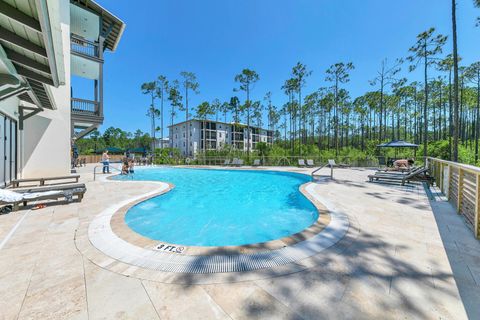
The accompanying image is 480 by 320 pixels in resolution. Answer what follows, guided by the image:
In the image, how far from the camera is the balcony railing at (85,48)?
10062 mm

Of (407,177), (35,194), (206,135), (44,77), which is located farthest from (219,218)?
(206,135)

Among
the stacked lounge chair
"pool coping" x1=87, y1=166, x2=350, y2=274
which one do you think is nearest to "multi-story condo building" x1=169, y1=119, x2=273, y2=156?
the stacked lounge chair

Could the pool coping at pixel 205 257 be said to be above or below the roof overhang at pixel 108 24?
below

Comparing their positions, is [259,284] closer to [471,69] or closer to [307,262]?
[307,262]

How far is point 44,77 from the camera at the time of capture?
441 centimetres

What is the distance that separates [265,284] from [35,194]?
A: 213 inches

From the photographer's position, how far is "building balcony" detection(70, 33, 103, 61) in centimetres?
998

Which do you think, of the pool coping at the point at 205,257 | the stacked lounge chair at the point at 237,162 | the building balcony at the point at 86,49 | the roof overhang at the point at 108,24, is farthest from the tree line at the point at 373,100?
the building balcony at the point at 86,49

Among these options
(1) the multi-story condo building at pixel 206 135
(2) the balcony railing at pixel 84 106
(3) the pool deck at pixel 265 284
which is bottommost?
(3) the pool deck at pixel 265 284

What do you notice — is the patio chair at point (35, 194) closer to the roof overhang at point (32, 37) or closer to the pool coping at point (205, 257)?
the roof overhang at point (32, 37)

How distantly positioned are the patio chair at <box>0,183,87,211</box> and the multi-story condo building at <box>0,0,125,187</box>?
83.0 inches

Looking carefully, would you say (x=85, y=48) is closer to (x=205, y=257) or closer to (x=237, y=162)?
(x=237, y=162)

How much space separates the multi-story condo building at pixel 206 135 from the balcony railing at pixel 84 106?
23.1m

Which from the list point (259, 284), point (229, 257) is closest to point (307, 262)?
point (259, 284)
